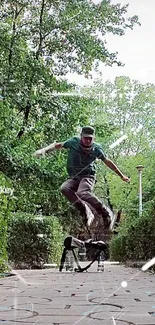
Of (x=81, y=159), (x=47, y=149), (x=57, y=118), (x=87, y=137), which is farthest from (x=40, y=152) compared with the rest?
(x=81, y=159)

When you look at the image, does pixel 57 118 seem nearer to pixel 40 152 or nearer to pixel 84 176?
pixel 40 152

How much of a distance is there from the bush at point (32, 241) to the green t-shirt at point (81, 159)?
1.26m

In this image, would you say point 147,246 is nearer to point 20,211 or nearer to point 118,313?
point 20,211

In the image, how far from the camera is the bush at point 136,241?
2869mm

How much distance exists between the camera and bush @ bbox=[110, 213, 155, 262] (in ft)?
9.41

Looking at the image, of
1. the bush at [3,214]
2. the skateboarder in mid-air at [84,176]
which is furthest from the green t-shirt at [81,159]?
the bush at [3,214]

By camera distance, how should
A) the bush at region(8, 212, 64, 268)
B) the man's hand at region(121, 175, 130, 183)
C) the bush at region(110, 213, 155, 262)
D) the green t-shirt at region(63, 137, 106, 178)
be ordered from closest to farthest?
the green t-shirt at region(63, 137, 106, 178) < the man's hand at region(121, 175, 130, 183) < the bush at region(110, 213, 155, 262) < the bush at region(8, 212, 64, 268)

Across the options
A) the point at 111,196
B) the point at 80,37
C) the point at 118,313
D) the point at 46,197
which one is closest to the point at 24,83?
the point at 80,37

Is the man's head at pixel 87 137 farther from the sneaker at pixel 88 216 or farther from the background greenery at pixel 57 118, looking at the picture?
the sneaker at pixel 88 216

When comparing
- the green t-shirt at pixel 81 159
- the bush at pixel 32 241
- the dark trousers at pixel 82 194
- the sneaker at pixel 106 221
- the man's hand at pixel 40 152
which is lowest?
the bush at pixel 32 241

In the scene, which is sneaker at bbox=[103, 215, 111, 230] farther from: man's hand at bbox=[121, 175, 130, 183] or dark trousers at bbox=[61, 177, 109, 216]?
man's hand at bbox=[121, 175, 130, 183]

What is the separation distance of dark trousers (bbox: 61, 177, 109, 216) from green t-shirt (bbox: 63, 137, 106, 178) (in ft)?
0.13

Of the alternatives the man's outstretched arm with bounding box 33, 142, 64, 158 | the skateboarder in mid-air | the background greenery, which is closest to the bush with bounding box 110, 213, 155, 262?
the background greenery

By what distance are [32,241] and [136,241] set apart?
1.02 m
